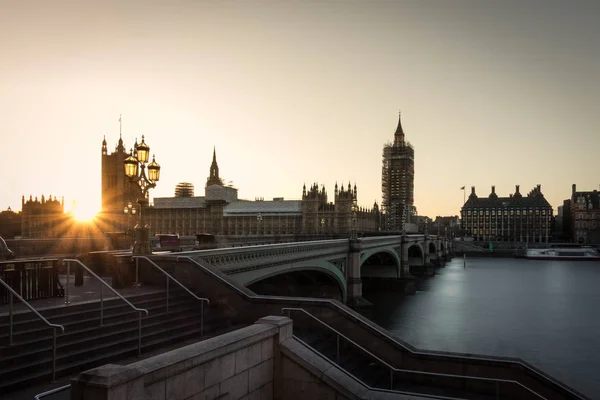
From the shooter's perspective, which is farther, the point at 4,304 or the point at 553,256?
the point at 553,256

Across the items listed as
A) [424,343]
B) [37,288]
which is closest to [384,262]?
[424,343]

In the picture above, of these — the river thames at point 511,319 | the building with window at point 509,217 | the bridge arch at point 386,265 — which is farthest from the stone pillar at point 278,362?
the building with window at point 509,217

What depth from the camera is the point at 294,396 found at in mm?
10383

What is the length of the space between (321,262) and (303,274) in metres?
3.58

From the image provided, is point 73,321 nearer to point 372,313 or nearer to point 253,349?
point 253,349

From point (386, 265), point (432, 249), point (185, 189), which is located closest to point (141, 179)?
point (386, 265)

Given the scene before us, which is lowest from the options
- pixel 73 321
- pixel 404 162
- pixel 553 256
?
pixel 553 256

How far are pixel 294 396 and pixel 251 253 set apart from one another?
A: 13116 mm

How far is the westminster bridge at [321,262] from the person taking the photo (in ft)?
70.7

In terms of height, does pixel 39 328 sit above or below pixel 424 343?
above

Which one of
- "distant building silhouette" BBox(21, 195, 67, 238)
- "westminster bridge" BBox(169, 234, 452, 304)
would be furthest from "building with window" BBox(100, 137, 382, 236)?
"westminster bridge" BBox(169, 234, 452, 304)

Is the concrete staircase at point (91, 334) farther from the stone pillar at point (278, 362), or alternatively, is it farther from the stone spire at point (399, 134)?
the stone spire at point (399, 134)

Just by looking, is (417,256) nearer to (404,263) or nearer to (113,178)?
(404,263)

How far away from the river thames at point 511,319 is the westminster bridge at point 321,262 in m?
4.41
